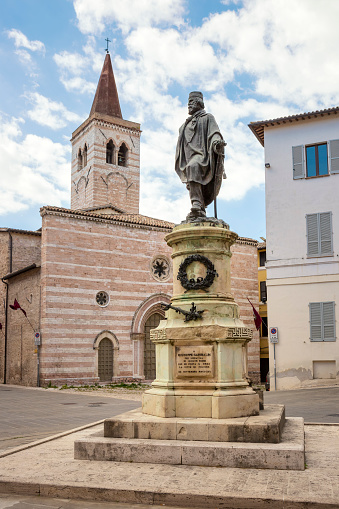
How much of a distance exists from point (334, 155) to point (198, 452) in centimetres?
1652

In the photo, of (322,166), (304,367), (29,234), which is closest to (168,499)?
(304,367)

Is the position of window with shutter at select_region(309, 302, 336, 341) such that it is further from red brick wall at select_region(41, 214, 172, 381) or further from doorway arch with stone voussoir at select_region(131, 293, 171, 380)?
red brick wall at select_region(41, 214, 172, 381)

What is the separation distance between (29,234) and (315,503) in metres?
29.6

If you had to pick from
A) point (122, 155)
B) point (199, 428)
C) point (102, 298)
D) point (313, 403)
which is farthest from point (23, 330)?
point (199, 428)

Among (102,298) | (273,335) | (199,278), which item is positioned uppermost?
(102,298)

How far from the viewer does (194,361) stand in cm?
753

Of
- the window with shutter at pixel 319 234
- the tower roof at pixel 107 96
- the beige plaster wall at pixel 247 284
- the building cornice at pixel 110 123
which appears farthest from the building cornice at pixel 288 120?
the tower roof at pixel 107 96

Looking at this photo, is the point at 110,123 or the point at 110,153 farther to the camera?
the point at 110,153

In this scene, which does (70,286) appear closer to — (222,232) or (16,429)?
(16,429)

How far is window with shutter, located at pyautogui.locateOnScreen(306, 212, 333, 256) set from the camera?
64.9 ft

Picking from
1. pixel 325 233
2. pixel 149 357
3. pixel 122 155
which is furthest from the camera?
pixel 122 155

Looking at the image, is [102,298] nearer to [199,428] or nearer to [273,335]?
[273,335]

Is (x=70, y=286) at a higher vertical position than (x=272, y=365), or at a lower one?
higher

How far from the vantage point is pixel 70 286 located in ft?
82.2
